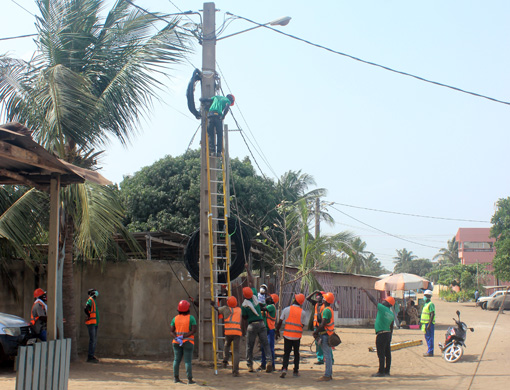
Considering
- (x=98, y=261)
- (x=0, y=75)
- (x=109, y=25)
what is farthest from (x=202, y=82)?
(x=98, y=261)

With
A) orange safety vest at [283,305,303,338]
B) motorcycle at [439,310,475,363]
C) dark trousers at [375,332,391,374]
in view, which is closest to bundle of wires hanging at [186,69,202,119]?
orange safety vest at [283,305,303,338]

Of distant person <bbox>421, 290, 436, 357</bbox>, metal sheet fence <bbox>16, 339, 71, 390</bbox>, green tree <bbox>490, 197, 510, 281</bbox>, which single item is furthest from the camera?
green tree <bbox>490, 197, 510, 281</bbox>

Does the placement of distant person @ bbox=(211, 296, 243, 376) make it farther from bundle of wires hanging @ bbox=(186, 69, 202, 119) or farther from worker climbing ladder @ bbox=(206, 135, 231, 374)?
bundle of wires hanging @ bbox=(186, 69, 202, 119)

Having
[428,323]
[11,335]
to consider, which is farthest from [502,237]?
[11,335]

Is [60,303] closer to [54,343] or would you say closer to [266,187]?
[54,343]

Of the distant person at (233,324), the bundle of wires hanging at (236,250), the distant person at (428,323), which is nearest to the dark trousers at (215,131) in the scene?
the bundle of wires hanging at (236,250)

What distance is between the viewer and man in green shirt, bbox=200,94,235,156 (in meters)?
11.9

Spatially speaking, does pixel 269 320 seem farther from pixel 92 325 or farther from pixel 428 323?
pixel 428 323

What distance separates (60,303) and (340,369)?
620 centimetres

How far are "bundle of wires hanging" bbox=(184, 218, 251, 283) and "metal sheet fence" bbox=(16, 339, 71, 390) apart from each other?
5039mm

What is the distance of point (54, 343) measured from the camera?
7.19 m

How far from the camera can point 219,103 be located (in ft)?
39.3

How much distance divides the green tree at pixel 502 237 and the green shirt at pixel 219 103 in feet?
117

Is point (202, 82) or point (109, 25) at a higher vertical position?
point (109, 25)
